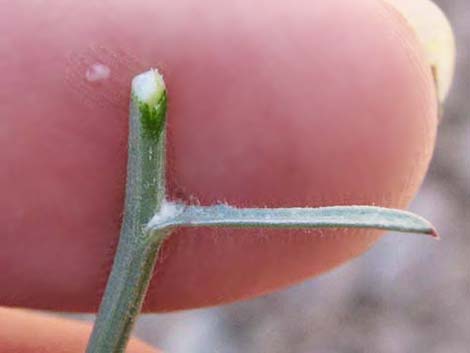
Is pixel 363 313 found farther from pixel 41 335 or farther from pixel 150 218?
pixel 150 218

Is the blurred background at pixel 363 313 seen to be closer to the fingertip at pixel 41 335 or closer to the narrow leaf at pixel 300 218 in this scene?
the fingertip at pixel 41 335

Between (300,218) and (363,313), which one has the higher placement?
(300,218)

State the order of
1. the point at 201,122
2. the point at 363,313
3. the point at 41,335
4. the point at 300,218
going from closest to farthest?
the point at 300,218 → the point at 201,122 → the point at 41,335 → the point at 363,313

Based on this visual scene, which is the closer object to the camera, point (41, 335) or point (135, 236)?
point (135, 236)

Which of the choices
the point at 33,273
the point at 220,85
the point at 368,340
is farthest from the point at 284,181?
the point at 368,340

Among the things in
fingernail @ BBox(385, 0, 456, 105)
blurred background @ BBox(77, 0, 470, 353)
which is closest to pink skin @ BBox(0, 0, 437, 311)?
fingernail @ BBox(385, 0, 456, 105)

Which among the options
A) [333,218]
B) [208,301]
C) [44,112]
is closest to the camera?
[333,218]

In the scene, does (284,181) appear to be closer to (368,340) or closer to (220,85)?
(220,85)

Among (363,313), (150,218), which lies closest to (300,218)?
(150,218)
